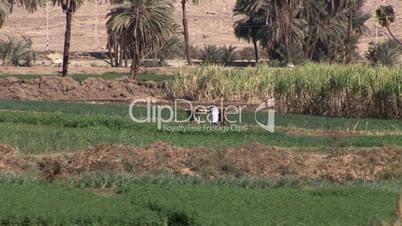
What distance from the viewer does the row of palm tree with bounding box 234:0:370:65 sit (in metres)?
66.1

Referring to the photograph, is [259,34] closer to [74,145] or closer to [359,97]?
[359,97]

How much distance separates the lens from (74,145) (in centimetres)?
2334

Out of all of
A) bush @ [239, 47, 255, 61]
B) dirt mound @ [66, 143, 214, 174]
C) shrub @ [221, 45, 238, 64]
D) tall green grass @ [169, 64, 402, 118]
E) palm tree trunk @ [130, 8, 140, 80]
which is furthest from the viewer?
bush @ [239, 47, 255, 61]

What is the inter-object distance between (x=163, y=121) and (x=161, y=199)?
1566 centimetres

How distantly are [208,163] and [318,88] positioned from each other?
15865mm

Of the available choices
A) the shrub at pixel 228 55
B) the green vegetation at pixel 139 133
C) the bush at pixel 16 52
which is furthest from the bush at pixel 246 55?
the green vegetation at pixel 139 133

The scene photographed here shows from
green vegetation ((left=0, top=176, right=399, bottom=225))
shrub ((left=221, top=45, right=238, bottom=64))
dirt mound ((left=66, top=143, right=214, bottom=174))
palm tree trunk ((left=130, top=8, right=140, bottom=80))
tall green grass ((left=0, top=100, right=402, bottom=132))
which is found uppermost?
palm tree trunk ((left=130, top=8, right=140, bottom=80))

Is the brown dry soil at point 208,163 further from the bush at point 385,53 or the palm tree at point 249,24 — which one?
the palm tree at point 249,24

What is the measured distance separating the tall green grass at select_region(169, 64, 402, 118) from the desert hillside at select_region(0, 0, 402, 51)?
5897 centimetres

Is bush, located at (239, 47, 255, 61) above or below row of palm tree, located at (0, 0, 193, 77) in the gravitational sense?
Result: below

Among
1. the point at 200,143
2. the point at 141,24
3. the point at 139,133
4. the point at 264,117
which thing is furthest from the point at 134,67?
the point at 200,143

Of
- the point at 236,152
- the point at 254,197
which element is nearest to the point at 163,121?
the point at 236,152

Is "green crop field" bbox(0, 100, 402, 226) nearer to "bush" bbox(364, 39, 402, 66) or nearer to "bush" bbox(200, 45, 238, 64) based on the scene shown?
"bush" bbox(364, 39, 402, 66)

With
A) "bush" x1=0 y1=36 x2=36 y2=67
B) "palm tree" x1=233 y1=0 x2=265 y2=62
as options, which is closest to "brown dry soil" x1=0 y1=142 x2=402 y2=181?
"bush" x1=0 y1=36 x2=36 y2=67
